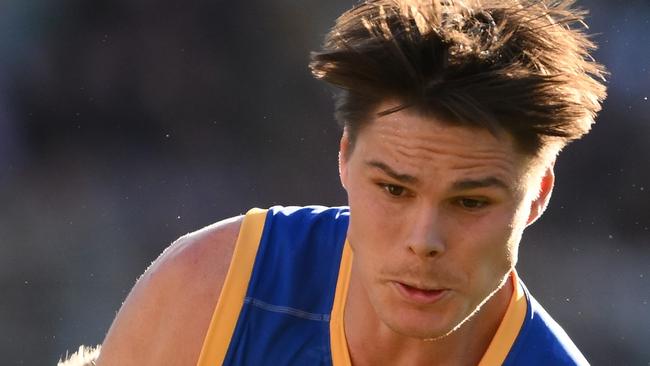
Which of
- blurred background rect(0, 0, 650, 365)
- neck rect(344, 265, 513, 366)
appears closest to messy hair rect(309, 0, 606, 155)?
neck rect(344, 265, 513, 366)

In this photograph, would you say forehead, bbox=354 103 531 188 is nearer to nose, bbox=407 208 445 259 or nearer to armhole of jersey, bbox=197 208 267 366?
nose, bbox=407 208 445 259

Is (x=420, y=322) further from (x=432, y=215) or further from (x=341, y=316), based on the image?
(x=341, y=316)

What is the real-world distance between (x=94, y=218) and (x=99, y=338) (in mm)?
769

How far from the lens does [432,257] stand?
288 centimetres

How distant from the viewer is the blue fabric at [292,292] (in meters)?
3.28

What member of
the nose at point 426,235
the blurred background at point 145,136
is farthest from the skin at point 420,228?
the blurred background at point 145,136

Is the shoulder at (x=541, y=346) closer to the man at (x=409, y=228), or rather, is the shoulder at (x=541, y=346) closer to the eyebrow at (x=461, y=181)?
the man at (x=409, y=228)

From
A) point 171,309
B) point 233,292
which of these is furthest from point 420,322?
point 171,309

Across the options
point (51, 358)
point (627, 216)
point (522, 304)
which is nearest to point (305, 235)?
point (522, 304)

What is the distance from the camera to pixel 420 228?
9.48 ft

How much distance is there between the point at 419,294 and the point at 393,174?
0.28m

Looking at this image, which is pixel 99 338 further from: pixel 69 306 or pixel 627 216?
pixel 627 216

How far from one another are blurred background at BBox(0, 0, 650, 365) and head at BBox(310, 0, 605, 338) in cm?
362

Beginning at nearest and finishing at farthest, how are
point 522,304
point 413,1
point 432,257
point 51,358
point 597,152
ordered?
point 432,257 < point 413,1 < point 522,304 < point 51,358 < point 597,152
